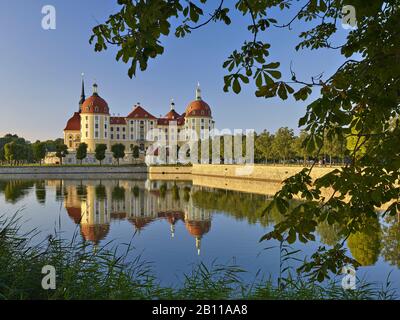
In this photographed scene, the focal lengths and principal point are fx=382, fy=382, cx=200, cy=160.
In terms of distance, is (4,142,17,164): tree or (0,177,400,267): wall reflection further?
(4,142,17,164): tree

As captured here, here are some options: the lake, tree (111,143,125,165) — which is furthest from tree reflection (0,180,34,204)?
tree (111,143,125,165)

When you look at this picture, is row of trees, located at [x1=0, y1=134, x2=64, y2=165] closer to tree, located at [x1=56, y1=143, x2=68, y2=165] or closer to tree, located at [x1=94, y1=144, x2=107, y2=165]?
tree, located at [x1=56, y1=143, x2=68, y2=165]

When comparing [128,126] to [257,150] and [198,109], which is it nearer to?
[198,109]

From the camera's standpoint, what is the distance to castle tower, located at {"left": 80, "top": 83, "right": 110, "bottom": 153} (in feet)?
278

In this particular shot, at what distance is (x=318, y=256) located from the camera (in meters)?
2.87

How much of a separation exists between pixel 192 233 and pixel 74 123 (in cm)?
8130

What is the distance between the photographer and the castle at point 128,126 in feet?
279

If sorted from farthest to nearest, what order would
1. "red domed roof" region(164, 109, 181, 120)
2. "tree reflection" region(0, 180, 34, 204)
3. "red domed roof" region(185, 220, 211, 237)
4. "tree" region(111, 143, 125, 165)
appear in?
"red domed roof" region(164, 109, 181, 120), "tree" region(111, 143, 125, 165), "tree reflection" region(0, 180, 34, 204), "red domed roof" region(185, 220, 211, 237)

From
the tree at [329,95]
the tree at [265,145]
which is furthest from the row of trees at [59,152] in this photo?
the tree at [329,95]

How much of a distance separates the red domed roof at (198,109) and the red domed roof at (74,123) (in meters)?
25.8

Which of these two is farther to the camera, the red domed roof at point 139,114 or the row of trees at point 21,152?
the red domed roof at point 139,114

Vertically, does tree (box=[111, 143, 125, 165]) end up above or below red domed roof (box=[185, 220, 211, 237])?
above

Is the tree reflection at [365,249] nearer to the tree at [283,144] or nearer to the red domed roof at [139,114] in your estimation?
the tree at [283,144]
